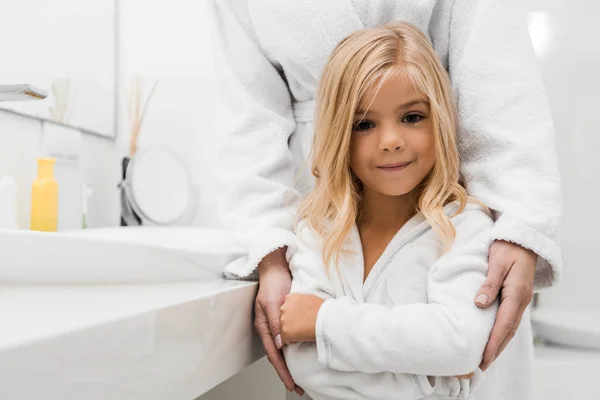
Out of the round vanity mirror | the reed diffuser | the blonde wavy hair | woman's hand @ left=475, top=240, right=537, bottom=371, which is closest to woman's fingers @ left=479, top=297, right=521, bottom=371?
woman's hand @ left=475, top=240, right=537, bottom=371

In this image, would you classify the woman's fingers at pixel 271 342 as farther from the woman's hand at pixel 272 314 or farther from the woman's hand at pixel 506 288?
the woman's hand at pixel 506 288

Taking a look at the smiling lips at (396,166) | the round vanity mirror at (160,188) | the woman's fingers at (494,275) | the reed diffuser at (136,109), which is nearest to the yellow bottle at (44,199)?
the round vanity mirror at (160,188)

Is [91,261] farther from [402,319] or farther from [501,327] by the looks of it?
[501,327]

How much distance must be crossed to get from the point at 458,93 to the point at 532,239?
10.1 inches

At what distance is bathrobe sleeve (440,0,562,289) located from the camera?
0.75 m

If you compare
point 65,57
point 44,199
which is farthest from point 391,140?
point 65,57

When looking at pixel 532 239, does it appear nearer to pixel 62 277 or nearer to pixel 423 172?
pixel 423 172

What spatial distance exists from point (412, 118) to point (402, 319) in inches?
11.5

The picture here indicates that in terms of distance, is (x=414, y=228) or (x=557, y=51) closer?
(x=414, y=228)

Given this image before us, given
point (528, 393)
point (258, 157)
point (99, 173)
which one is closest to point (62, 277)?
point (258, 157)

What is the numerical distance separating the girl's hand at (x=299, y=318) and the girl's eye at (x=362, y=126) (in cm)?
25

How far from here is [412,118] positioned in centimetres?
82

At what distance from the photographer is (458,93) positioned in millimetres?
863

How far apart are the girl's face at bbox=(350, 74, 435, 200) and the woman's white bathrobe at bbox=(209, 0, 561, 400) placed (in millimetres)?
78
